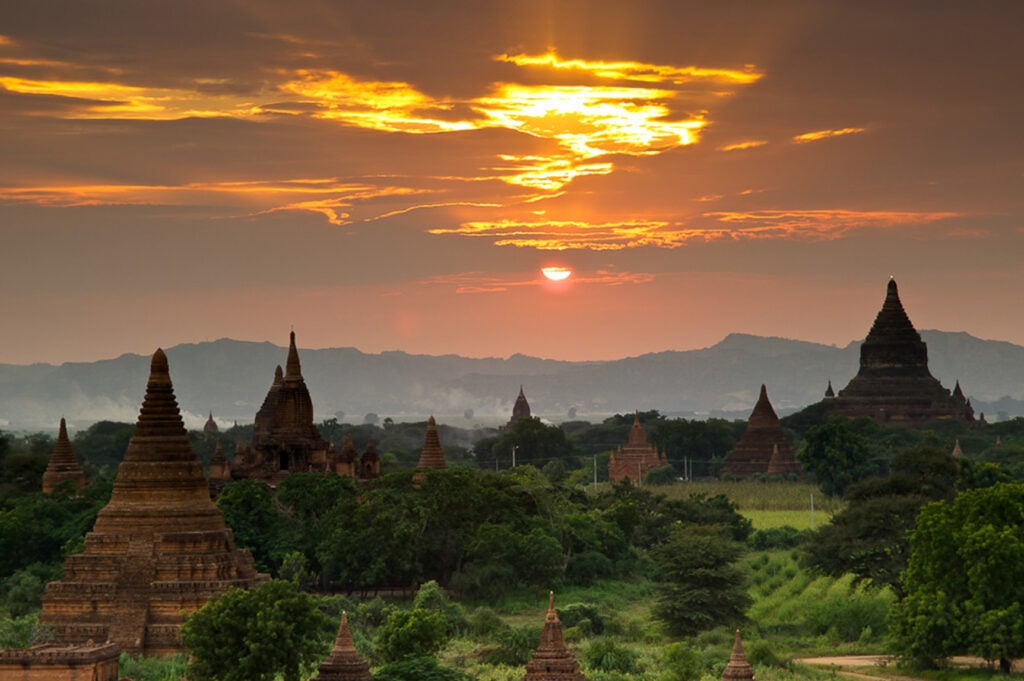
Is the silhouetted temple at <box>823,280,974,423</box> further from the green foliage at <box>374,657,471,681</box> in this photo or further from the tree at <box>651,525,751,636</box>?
the green foliage at <box>374,657,471,681</box>

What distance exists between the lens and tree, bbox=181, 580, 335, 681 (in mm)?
50469

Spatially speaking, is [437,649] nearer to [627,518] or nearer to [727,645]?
[727,645]

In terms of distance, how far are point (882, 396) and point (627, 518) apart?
247ft

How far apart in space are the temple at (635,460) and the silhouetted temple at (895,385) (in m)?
18.5

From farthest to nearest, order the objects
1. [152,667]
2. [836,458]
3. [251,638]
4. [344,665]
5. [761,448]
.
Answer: [761,448] < [836,458] < [152,667] < [251,638] < [344,665]

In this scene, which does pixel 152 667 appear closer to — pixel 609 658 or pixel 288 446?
pixel 609 658

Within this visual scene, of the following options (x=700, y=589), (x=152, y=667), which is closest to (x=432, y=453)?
(x=700, y=589)

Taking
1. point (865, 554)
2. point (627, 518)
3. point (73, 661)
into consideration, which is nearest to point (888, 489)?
point (865, 554)

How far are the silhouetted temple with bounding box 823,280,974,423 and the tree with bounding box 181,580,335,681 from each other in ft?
376

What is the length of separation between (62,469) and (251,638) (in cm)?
4238

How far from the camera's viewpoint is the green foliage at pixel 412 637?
182 feet

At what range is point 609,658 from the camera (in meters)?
59.2

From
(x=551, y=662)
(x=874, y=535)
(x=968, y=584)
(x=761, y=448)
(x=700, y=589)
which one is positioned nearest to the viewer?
(x=551, y=662)

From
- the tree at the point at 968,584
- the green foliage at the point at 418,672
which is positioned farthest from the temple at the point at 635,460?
the green foliage at the point at 418,672
